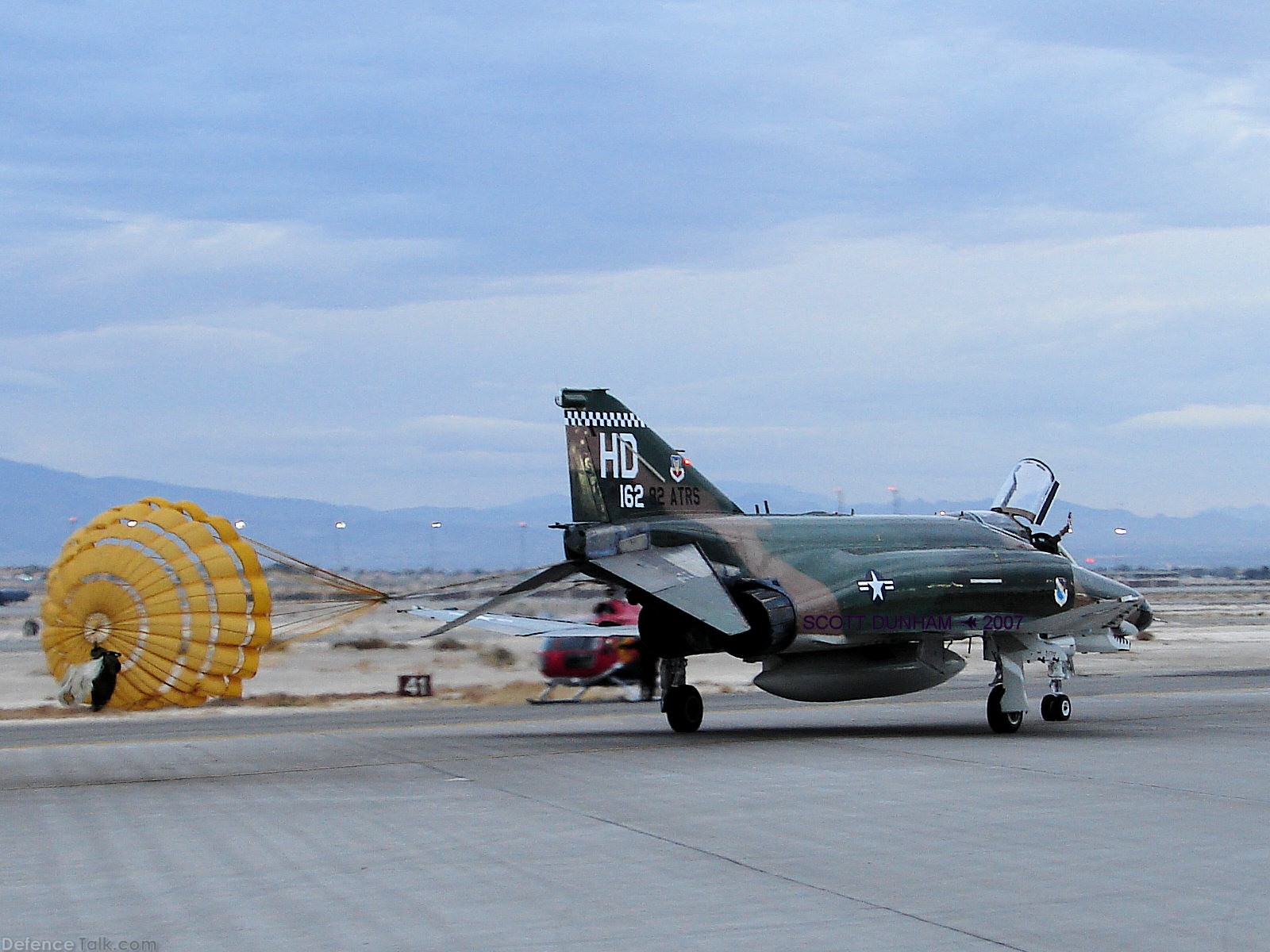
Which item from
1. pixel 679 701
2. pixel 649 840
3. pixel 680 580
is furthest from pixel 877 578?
pixel 649 840

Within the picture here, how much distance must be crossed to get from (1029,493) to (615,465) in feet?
26.1

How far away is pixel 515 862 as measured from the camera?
10.9 m

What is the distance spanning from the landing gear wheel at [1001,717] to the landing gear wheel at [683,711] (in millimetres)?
4127

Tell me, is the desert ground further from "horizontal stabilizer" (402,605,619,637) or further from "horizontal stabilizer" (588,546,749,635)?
"horizontal stabilizer" (588,546,749,635)

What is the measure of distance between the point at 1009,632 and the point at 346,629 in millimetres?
37219

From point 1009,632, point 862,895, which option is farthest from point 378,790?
point 1009,632

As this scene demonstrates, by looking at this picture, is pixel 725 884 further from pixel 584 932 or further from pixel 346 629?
pixel 346 629

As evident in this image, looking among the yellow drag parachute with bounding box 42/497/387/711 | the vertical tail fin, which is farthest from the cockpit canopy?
the yellow drag parachute with bounding box 42/497/387/711

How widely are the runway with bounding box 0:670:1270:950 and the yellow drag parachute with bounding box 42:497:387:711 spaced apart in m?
4.03

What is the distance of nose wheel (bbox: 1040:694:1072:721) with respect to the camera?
22750mm

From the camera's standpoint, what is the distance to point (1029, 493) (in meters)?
24.8

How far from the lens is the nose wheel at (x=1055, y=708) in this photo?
22.8 meters

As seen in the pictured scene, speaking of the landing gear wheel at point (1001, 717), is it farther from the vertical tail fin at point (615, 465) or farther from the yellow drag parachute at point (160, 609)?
the yellow drag parachute at point (160, 609)

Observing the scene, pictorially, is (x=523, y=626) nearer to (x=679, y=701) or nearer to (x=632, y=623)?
(x=632, y=623)
